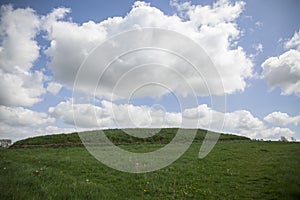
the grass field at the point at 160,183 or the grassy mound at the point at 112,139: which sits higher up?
the grassy mound at the point at 112,139

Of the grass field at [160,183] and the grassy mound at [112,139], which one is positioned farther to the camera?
the grassy mound at [112,139]

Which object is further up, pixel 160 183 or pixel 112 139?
pixel 112 139

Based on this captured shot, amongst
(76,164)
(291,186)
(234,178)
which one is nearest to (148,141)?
(76,164)

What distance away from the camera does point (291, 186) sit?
1260 centimetres

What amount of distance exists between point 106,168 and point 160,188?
6.77 m

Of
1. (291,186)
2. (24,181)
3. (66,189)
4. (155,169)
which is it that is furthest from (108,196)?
(291,186)

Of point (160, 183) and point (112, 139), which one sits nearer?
point (160, 183)

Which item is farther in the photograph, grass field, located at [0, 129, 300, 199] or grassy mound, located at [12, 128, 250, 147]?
grassy mound, located at [12, 128, 250, 147]

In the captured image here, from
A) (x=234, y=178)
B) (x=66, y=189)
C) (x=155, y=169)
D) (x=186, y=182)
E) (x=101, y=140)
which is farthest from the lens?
(x=101, y=140)

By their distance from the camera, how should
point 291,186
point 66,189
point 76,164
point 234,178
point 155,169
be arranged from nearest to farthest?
point 66,189 < point 291,186 < point 234,178 < point 155,169 < point 76,164

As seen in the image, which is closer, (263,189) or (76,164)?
(263,189)

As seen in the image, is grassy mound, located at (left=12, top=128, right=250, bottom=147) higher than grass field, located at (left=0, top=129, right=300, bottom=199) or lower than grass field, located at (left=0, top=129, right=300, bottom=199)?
higher

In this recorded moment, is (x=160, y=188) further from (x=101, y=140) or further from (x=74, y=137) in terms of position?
(x=74, y=137)

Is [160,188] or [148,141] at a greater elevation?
[148,141]
